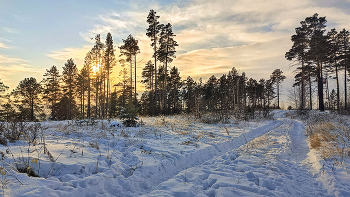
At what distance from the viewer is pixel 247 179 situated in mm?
4270

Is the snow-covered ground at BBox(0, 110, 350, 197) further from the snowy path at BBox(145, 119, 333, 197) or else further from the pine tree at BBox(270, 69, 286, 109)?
the pine tree at BBox(270, 69, 286, 109)

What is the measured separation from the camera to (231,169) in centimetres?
501

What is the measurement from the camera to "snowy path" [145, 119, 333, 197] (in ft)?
12.1

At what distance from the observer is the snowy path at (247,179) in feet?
12.1

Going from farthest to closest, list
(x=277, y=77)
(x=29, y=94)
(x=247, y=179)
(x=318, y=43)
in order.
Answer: (x=277, y=77)
(x=29, y=94)
(x=318, y=43)
(x=247, y=179)

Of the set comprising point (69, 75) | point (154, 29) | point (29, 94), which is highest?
point (154, 29)

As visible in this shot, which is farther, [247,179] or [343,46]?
[343,46]

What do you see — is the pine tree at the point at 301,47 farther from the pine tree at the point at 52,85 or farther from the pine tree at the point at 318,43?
the pine tree at the point at 52,85

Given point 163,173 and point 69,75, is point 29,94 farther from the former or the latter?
point 163,173

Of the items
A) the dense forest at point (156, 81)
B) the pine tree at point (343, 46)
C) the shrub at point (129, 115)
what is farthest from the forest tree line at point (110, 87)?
the pine tree at point (343, 46)

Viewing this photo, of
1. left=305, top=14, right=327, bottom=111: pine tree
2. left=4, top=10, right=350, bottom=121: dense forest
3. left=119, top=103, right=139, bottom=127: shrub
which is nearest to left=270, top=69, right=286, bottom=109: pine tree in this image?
left=4, top=10, right=350, bottom=121: dense forest

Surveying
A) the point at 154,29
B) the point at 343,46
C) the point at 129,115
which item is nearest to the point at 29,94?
the point at 154,29

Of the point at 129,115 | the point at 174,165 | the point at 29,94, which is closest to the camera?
the point at 174,165

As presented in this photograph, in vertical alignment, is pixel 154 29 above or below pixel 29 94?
above
